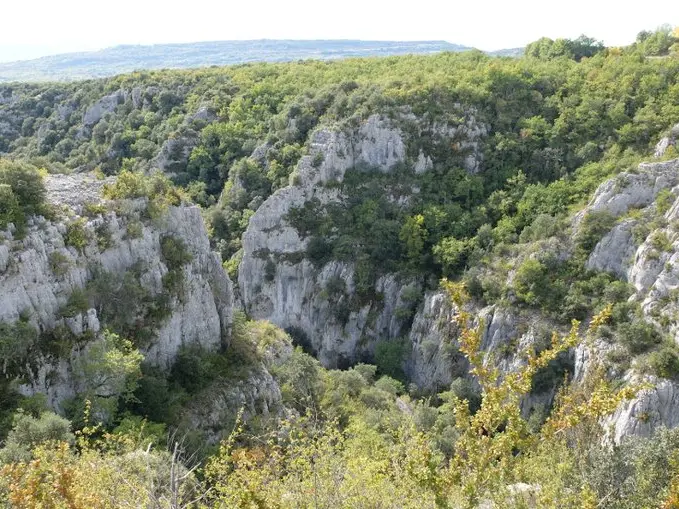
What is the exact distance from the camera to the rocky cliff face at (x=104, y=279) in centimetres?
2200

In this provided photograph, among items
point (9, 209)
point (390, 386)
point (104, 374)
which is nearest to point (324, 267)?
point (390, 386)

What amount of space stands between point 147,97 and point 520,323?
192 feet

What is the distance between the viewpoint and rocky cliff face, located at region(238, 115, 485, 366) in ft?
166

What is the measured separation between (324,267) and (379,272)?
5.18 metres

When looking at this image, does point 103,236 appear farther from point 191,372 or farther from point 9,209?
point 191,372

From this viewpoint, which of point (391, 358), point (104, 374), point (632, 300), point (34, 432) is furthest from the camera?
point (391, 358)

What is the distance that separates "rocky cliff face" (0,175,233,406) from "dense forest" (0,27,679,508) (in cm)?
29

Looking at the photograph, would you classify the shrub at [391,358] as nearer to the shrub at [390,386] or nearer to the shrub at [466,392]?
the shrub at [390,386]

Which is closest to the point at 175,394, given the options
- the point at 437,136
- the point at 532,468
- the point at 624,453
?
the point at 532,468

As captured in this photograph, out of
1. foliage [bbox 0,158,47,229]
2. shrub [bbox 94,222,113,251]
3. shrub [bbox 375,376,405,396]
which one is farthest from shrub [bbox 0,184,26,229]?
shrub [bbox 375,376,405,396]

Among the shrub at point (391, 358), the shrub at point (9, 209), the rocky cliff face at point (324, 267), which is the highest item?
the shrub at point (9, 209)

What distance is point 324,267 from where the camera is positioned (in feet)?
171

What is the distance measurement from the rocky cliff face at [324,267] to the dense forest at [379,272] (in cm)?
67

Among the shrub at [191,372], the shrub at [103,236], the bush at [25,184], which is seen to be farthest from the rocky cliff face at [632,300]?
the bush at [25,184]
